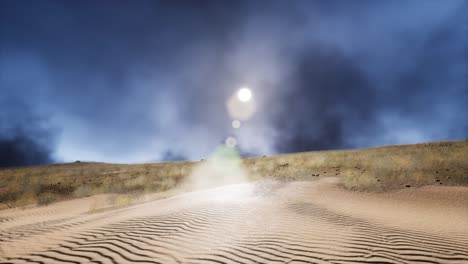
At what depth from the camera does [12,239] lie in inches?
233

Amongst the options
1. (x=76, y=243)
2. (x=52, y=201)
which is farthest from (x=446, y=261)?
(x=52, y=201)

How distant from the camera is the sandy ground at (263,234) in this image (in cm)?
436

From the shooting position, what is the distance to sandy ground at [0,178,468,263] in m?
4.36

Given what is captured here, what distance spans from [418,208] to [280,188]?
413 cm

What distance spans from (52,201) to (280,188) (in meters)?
11.3

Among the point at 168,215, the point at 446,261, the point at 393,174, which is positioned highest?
the point at 393,174

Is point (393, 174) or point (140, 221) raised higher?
point (393, 174)

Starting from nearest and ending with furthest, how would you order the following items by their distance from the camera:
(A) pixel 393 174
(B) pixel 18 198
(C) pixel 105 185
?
(A) pixel 393 174 < (B) pixel 18 198 < (C) pixel 105 185

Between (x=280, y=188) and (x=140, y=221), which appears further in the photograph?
(x=280, y=188)

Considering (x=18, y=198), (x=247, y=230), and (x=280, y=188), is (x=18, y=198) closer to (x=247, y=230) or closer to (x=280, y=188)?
(x=280, y=188)

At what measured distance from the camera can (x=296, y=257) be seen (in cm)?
429

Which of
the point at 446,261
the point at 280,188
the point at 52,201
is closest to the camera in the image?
the point at 446,261

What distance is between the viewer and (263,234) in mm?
5242

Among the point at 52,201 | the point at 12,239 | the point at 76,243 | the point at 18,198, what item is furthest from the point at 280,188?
the point at 18,198
